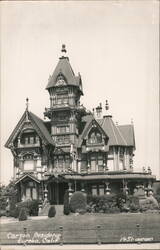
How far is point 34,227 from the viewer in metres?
27.0

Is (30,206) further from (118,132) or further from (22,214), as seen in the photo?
(118,132)

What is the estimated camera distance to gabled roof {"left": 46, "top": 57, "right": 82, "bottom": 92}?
41.7m

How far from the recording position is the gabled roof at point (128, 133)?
4207cm

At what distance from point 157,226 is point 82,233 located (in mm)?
4256

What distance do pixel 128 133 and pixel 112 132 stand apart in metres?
1.73

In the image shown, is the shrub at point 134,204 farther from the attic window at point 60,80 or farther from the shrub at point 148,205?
the attic window at point 60,80

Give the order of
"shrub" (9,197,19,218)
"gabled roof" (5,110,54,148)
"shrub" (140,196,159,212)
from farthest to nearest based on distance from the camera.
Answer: "gabled roof" (5,110,54,148) < "shrub" (9,197,19,218) < "shrub" (140,196,159,212)

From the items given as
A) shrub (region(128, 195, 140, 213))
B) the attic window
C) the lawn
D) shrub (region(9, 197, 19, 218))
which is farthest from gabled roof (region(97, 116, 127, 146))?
the lawn

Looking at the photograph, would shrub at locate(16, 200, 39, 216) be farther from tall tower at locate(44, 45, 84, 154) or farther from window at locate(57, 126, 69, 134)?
window at locate(57, 126, 69, 134)

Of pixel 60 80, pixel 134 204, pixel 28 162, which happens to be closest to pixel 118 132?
pixel 60 80

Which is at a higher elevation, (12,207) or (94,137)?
(94,137)

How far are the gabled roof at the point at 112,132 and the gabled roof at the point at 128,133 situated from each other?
389 millimetres

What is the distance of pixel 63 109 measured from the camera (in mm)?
41031

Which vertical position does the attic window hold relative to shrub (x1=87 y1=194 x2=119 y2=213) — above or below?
above
